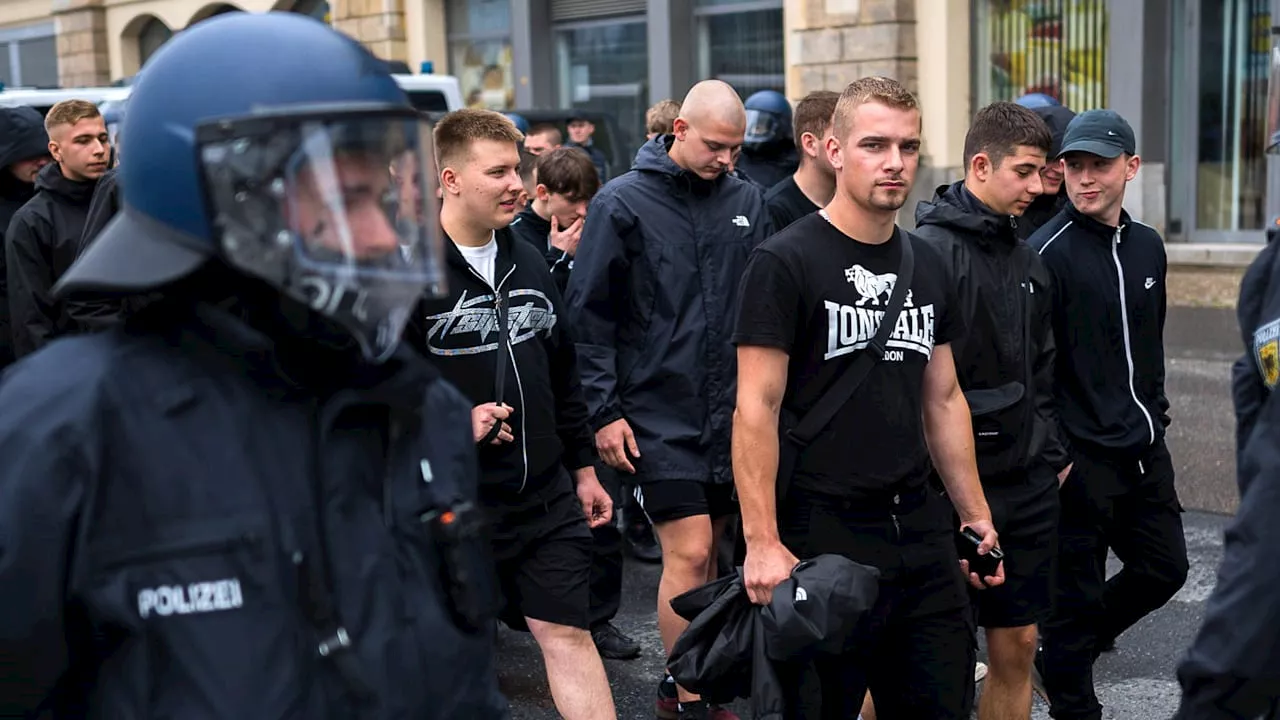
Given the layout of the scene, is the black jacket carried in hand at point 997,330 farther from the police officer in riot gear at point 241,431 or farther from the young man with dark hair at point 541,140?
the young man with dark hair at point 541,140

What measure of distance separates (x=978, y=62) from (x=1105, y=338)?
1063cm

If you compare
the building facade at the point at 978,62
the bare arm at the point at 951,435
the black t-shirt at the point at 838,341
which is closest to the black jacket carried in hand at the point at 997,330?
the bare arm at the point at 951,435

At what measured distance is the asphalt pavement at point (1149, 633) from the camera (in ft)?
17.6

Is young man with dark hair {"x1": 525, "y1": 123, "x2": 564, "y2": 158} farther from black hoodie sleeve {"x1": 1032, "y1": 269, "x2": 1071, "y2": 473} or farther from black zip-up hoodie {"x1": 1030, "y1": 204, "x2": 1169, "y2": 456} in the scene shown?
black hoodie sleeve {"x1": 1032, "y1": 269, "x2": 1071, "y2": 473}

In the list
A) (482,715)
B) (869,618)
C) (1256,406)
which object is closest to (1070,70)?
(869,618)

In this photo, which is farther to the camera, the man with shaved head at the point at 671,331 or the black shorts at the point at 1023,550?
the man with shaved head at the point at 671,331

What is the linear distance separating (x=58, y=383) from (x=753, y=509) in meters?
2.37

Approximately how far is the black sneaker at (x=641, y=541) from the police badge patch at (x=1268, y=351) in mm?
5095

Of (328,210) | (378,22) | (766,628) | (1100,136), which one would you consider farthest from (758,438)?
(378,22)

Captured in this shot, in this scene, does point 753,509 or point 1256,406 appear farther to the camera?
point 753,509

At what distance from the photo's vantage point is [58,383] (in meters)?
1.73

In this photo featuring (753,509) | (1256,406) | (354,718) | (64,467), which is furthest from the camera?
(753,509)

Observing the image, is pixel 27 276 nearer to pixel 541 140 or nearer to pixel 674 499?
pixel 674 499

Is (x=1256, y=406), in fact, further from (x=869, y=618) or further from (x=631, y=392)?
(x=631, y=392)
